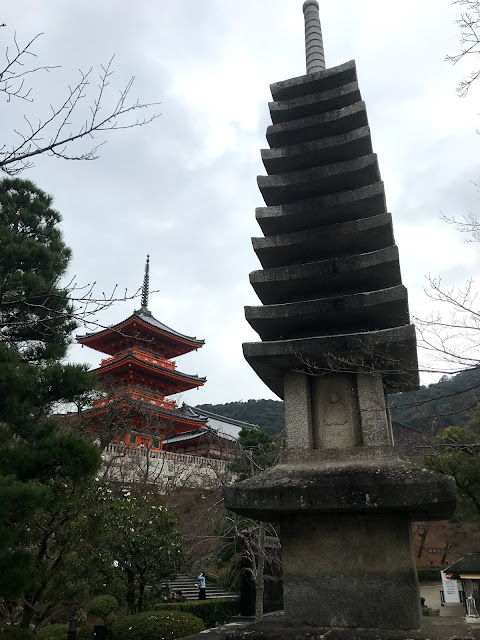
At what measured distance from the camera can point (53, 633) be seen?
11.8 m

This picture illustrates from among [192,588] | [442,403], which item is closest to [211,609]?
[192,588]

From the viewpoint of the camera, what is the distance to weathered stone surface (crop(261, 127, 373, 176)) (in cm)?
597

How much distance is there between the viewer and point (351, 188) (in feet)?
19.5

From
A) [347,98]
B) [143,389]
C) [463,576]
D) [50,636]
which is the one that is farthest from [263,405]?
[347,98]

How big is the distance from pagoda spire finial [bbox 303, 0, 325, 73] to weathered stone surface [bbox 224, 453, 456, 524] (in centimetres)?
536

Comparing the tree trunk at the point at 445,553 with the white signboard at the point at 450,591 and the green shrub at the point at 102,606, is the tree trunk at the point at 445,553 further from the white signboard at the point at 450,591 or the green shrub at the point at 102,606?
the green shrub at the point at 102,606

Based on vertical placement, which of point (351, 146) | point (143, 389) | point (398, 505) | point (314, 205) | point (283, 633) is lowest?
point (283, 633)

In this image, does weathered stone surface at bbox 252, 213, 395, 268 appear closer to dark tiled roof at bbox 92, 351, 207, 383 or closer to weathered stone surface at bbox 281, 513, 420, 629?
weathered stone surface at bbox 281, 513, 420, 629

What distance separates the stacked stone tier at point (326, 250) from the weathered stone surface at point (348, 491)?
1037 mm

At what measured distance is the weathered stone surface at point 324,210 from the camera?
18.3ft

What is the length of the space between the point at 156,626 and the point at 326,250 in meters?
9.18

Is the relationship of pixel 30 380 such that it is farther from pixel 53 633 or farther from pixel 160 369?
pixel 160 369

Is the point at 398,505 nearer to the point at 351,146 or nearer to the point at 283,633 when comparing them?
the point at 283,633

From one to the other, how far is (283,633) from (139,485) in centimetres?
1730
